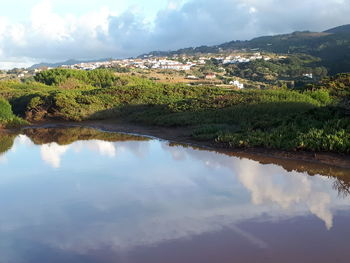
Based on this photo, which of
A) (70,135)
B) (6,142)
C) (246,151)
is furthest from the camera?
(70,135)

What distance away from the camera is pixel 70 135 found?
54.6 feet

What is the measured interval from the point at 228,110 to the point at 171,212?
10.6 m

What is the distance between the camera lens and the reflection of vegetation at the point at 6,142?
44.4 feet

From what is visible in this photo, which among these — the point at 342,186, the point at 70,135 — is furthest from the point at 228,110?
the point at 342,186

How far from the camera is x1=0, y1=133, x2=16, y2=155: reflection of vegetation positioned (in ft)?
44.4

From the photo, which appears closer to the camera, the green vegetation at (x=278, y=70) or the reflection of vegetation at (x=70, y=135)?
the reflection of vegetation at (x=70, y=135)

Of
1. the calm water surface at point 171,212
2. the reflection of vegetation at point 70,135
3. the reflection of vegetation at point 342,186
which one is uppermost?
the calm water surface at point 171,212

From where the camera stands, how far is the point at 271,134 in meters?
11.3

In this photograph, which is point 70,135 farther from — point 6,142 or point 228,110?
point 228,110

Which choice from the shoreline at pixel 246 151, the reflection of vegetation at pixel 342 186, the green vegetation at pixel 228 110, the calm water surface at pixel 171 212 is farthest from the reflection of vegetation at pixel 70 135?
the reflection of vegetation at pixel 342 186

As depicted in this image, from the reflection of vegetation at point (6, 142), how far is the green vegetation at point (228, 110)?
4.53 meters

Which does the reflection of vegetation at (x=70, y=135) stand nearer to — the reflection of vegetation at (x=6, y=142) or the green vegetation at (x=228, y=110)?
the reflection of vegetation at (x=6, y=142)

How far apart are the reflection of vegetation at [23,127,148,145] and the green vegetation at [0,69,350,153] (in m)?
2.27

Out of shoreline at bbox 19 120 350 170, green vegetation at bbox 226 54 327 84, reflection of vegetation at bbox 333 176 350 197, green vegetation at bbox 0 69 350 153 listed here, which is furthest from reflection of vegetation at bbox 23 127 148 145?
green vegetation at bbox 226 54 327 84
